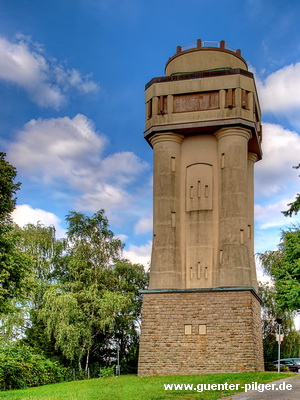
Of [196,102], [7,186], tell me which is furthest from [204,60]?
[7,186]

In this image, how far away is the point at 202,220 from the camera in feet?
102

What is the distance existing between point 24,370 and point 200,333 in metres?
9.27

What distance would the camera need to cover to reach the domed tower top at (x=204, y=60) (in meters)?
33.4

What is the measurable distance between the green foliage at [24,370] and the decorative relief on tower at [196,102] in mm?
16261

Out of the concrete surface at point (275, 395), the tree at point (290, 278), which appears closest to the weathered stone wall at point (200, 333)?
the tree at point (290, 278)

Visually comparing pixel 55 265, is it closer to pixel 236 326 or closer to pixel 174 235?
pixel 174 235

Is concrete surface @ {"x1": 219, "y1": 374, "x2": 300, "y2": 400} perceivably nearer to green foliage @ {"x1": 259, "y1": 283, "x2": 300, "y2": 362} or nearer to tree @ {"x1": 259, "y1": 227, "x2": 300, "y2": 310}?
tree @ {"x1": 259, "y1": 227, "x2": 300, "y2": 310}

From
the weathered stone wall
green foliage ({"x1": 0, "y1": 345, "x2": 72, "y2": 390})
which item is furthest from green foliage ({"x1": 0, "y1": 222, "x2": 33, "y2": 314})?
the weathered stone wall

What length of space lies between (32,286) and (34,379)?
642 cm

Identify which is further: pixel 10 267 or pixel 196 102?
pixel 196 102

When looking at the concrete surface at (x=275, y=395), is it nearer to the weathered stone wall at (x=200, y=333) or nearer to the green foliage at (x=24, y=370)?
the weathered stone wall at (x=200, y=333)

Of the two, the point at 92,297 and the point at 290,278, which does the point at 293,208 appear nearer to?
the point at 290,278

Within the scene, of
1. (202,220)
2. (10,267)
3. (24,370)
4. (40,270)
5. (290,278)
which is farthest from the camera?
(40,270)

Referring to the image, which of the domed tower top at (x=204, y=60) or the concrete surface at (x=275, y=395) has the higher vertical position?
the domed tower top at (x=204, y=60)
